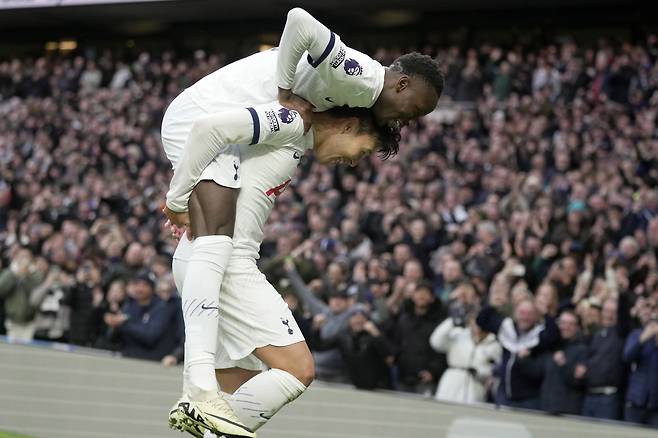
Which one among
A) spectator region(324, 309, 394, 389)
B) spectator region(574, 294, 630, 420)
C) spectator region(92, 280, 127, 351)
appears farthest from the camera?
spectator region(92, 280, 127, 351)

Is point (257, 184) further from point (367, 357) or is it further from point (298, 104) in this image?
point (367, 357)

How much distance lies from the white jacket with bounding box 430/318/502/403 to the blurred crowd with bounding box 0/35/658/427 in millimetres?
16

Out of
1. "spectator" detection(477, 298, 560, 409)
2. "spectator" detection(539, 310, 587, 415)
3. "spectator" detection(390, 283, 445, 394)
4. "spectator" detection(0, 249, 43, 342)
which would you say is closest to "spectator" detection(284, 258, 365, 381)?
"spectator" detection(390, 283, 445, 394)

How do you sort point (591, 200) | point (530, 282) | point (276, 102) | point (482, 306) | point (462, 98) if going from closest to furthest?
point (276, 102) < point (482, 306) < point (530, 282) < point (591, 200) < point (462, 98)

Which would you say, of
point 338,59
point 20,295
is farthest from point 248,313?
point 20,295

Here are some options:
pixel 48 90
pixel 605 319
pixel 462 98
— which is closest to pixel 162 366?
pixel 605 319

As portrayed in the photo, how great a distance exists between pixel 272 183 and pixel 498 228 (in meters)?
7.43

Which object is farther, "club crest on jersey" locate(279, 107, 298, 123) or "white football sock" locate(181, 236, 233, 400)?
"club crest on jersey" locate(279, 107, 298, 123)

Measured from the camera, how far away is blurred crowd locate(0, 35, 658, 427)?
29.0 feet

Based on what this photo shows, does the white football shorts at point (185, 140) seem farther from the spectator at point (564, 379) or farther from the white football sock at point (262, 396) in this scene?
the spectator at point (564, 379)

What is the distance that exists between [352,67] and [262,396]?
1.30 meters

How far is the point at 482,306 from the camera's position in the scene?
367 inches

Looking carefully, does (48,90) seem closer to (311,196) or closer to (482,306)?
(311,196)

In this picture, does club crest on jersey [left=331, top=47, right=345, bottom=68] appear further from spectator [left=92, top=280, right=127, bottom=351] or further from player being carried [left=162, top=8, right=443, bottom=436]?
spectator [left=92, top=280, right=127, bottom=351]
